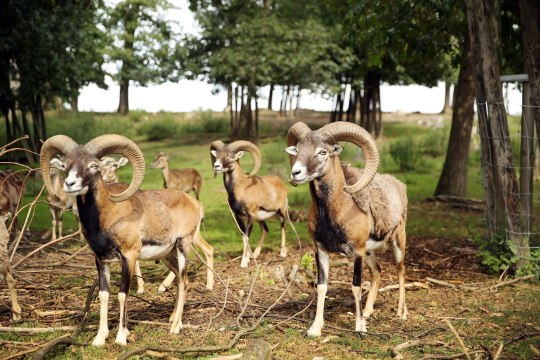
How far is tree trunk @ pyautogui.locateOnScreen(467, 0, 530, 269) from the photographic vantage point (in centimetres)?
1162

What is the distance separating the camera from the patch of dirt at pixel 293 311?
7914 millimetres

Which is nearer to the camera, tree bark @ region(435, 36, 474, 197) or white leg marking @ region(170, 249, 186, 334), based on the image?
white leg marking @ region(170, 249, 186, 334)

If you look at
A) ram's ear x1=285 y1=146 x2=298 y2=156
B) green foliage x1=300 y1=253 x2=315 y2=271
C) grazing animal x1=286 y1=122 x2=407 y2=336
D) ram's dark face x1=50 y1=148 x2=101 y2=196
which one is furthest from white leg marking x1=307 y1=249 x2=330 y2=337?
ram's dark face x1=50 y1=148 x2=101 y2=196

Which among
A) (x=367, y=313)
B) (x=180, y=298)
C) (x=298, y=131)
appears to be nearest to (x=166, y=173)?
(x=180, y=298)

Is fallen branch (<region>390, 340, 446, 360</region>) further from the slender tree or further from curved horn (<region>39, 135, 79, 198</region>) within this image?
the slender tree

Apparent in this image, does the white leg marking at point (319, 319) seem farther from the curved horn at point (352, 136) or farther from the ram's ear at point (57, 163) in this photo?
the ram's ear at point (57, 163)

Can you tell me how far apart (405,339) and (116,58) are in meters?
40.1

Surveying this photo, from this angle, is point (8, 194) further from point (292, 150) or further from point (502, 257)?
point (502, 257)

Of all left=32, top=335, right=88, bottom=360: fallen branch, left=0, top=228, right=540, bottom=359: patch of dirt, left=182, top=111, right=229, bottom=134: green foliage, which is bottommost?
left=0, top=228, right=540, bottom=359: patch of dirt

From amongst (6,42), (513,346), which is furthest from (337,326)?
(6,42)

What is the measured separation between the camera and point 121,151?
8.01 meters

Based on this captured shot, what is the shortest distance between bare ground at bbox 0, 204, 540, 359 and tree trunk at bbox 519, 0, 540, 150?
3060mm

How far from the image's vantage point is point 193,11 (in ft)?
119

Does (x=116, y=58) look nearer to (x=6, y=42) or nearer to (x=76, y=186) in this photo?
(x=6, y=42)
